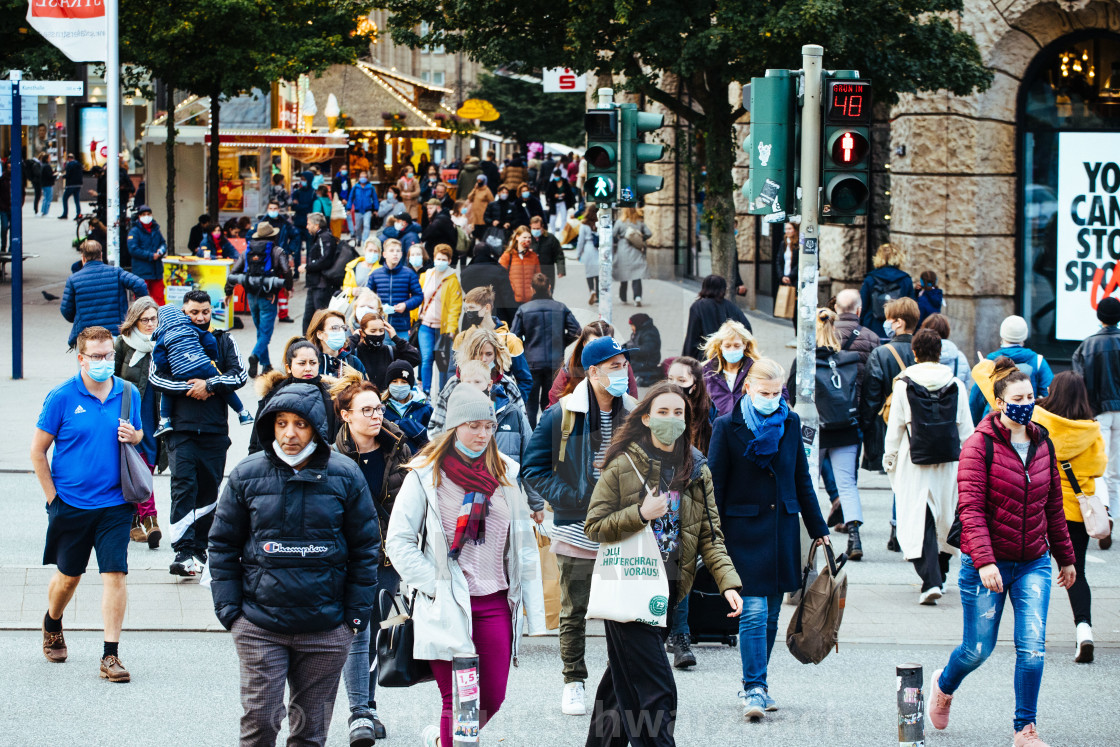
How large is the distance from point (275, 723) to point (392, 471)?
170cm

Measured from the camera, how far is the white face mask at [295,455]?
17.5 ft

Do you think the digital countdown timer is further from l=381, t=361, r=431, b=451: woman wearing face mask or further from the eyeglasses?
the eyeglasses

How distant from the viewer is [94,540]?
24.4 ft

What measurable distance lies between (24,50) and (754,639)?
64.7 feet

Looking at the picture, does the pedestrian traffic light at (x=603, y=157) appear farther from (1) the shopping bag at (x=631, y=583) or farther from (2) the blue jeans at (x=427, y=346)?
(1) the shopping bag at (x=631, y=583)

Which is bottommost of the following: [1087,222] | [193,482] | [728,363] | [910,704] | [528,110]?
[910,704]

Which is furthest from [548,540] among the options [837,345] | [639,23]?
[639,23]

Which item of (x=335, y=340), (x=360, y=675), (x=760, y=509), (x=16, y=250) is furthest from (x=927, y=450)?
(x=16, y=250)

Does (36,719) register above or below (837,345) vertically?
below

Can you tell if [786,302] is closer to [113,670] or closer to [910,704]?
[113,670]

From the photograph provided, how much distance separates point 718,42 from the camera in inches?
616

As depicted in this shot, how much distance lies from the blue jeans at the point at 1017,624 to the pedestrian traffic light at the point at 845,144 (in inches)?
123

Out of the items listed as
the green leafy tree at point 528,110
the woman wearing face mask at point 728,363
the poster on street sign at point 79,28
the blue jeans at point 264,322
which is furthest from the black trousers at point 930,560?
the green leafy tree at point 528,110

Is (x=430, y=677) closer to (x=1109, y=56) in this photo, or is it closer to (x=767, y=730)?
(x=767, y=730)
